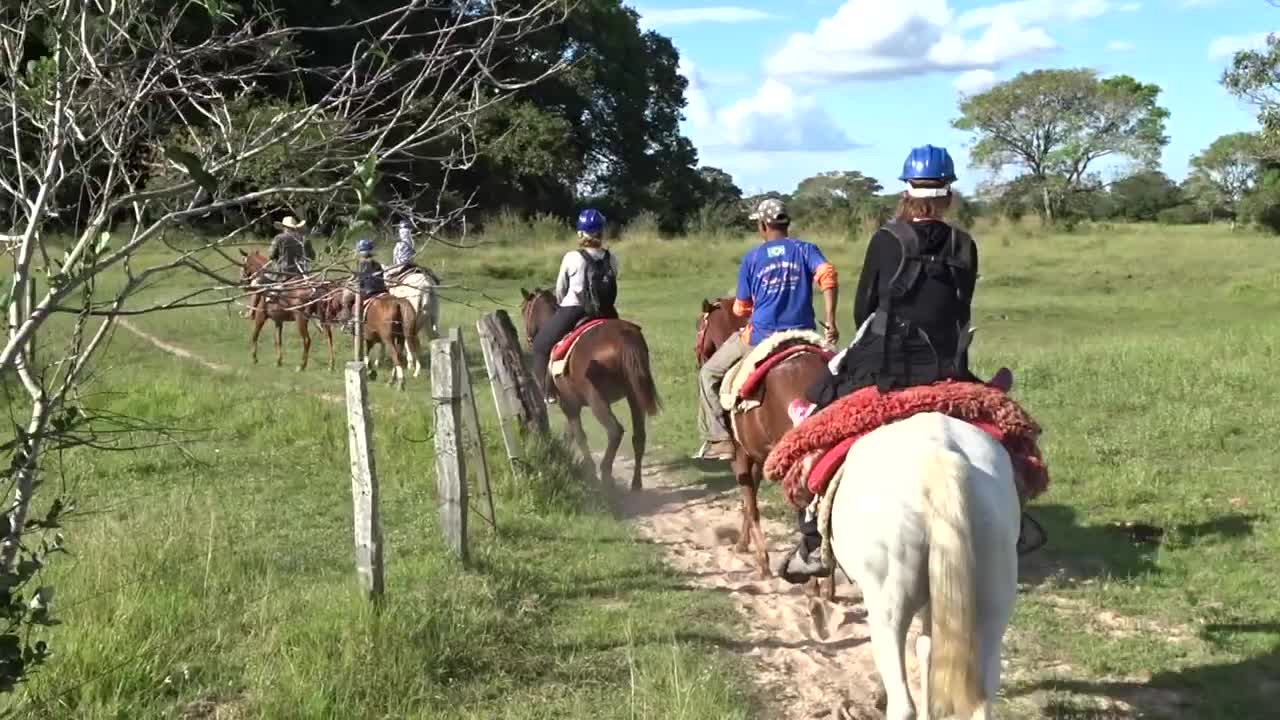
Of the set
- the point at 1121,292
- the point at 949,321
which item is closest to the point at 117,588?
the point at 949,321

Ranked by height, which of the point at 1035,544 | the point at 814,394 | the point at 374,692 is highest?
the point at 814,394

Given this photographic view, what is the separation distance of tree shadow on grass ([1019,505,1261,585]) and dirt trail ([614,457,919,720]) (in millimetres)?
1095

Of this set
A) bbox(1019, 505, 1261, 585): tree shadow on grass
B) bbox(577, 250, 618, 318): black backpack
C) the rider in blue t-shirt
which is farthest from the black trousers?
bbox(1019, 505, 1261, 585): tree shadow on grass

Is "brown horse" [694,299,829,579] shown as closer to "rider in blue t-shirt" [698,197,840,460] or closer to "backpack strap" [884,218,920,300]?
"rider in blue t-shirt" [698,197,840,460]

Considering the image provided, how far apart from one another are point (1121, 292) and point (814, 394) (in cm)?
2197

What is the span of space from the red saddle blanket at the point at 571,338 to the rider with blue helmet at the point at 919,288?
4.57 meters

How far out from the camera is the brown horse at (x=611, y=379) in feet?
29.7

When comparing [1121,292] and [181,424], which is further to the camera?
[1121,292]

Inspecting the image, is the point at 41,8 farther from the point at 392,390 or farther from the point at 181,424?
the point at 392,390

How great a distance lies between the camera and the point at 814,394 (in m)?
5.25

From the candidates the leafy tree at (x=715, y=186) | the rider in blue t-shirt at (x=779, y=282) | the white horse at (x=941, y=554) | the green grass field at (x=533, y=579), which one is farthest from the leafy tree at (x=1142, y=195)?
the white horse at (x=941, y=554)

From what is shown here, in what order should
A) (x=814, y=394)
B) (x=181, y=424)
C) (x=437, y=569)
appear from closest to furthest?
1. (x=814, y=394)
2. (x=437, y=569)
3. (x=181, y=424)

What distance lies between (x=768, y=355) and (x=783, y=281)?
572mm

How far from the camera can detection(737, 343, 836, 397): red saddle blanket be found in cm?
655
